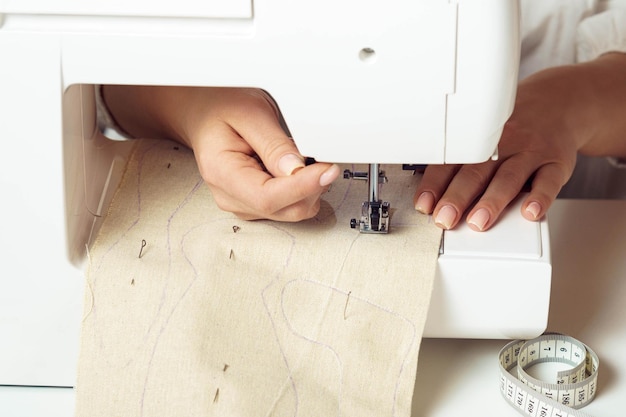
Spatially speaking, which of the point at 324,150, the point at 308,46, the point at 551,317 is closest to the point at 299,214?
the point at 324,150

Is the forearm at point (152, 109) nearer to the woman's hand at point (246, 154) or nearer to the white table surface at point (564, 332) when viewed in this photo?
the woman's hand at point (246, 154)

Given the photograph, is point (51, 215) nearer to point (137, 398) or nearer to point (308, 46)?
point (137, 398)

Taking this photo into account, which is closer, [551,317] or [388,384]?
[388,384]

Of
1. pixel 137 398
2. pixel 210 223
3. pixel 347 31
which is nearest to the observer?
pixel 347 31

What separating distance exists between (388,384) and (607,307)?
33 centimetres

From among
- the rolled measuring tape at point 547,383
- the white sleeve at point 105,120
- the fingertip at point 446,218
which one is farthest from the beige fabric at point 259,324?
the white sleeve at point 105,120

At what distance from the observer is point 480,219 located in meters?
1.01

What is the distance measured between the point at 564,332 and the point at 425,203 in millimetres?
219

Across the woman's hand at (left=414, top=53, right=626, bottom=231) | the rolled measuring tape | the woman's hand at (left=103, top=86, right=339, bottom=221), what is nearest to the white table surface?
the rolled measuring tape

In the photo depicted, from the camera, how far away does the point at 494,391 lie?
3.28 ft

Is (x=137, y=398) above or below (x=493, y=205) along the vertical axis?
below

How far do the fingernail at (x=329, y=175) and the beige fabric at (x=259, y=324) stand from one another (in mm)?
96

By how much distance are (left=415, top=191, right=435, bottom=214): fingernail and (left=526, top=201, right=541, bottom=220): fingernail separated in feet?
0.34

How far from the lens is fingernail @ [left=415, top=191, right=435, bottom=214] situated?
1.05 metres
